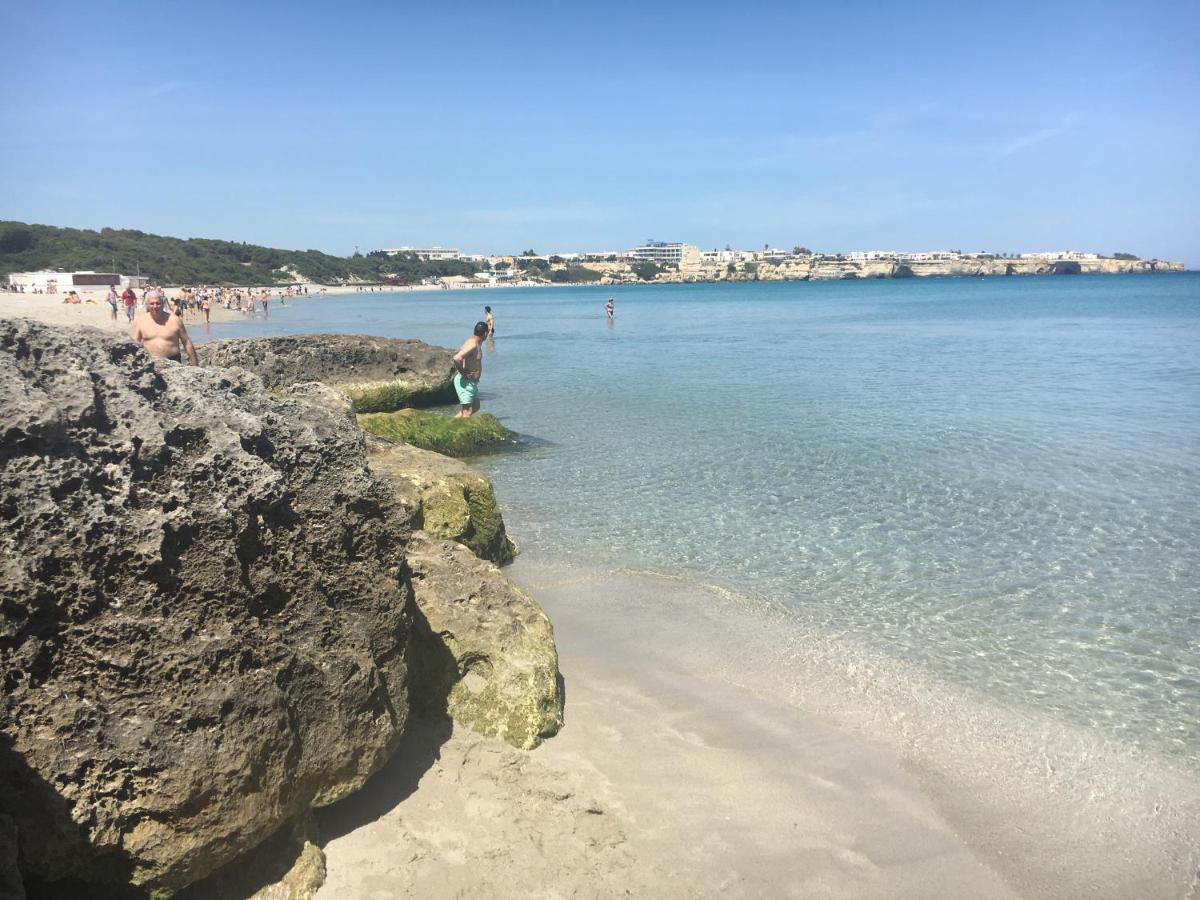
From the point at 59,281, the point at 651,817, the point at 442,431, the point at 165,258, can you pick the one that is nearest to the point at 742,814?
the point at 651,817

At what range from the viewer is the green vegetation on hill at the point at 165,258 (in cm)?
8525

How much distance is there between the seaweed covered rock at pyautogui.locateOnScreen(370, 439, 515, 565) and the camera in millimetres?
6223

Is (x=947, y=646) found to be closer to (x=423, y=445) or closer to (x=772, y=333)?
(x=423, y=445)

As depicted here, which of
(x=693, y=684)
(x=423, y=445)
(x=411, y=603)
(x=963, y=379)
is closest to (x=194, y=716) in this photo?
(x=411, y=603)

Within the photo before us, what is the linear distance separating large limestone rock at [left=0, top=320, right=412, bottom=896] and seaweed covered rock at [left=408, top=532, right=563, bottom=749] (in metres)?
0.76

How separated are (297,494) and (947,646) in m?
4.60

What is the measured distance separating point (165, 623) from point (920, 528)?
291 inches

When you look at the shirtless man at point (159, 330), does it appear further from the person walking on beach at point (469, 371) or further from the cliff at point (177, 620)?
the cliff at point (177, 620)

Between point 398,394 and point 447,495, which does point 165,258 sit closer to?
point 398,394

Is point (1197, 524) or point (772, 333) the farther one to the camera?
point (772, 333)

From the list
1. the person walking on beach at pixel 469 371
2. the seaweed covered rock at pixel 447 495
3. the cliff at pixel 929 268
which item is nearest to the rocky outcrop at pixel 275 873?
the seaweed covered rock at pixel 447 495

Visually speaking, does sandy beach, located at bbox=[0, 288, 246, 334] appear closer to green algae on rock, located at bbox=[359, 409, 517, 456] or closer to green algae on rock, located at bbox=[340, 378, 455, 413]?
green algae on rock, located at bbox=[340, 378, 455, 413]

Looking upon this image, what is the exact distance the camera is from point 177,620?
290 cm

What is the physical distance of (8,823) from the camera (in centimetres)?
240
